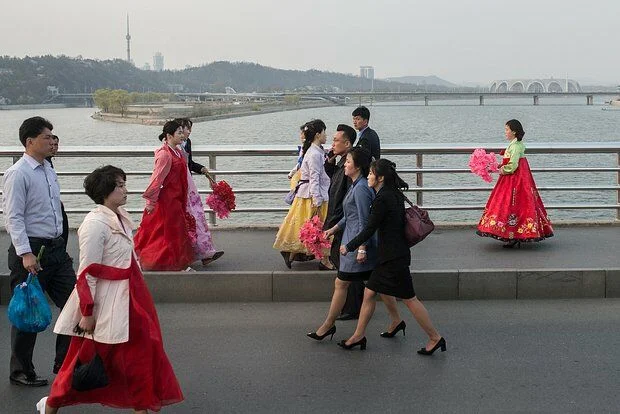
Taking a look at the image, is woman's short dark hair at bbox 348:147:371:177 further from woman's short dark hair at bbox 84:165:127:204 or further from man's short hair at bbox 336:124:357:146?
woman's short dark hair at bbox 84:165:127:204

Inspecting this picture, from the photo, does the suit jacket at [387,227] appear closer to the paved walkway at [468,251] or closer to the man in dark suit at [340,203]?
the man in dark suit at [340,203]

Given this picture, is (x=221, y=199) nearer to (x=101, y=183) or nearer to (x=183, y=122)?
(x=183, y=122)

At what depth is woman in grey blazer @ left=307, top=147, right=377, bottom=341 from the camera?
6.65 metres

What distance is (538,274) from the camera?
8422mm

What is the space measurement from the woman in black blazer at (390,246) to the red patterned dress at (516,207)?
3.77 metres

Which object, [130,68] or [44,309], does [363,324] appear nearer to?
[44,309]

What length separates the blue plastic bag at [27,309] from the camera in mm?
5281

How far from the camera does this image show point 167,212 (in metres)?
8.59

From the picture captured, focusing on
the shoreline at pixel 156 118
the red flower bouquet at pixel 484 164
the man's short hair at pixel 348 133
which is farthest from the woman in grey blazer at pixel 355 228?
the shoreline at pixel 156 118

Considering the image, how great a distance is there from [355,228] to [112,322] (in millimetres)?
2485

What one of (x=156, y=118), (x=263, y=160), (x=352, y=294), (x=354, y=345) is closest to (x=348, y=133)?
(x=352, y=294)

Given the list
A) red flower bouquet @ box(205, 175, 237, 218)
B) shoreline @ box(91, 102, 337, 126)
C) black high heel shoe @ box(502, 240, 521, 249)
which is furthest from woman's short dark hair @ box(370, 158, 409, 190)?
shoreline @ box(91, 102, 337, 126)

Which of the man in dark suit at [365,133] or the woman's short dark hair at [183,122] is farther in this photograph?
the man in dark suit at [365,133]

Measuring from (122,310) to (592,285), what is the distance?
209 inches
